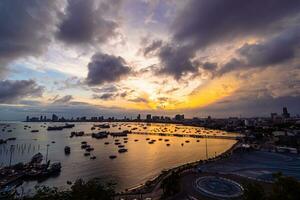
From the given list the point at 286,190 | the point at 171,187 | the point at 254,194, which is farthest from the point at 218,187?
the point at 286,190

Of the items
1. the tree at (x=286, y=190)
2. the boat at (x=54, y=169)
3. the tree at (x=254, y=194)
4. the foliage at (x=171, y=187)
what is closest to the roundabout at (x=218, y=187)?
the foliage at (x=171, y=187)

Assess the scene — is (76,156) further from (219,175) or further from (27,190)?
(219,175)

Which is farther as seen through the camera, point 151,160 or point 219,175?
point 151,160

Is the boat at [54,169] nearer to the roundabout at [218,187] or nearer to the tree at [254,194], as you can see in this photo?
the roundabout at [218,187]

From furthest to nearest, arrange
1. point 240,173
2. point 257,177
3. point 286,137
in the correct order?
1. point 286,137
2. point 240,173
3. point 257,177

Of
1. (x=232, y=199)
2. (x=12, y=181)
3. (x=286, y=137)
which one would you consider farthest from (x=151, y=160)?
(x=286, y=137)

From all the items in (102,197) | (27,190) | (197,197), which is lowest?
(27,190)

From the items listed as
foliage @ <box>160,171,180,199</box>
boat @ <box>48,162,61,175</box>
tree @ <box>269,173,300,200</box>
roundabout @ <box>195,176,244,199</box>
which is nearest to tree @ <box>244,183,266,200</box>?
tree @ <box>269,173,300,200</box>

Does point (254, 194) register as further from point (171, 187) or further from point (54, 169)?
point (54, 169)
